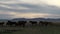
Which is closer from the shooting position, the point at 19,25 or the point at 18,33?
the point at 18,33

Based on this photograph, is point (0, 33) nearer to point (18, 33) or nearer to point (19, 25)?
point (18, 33)

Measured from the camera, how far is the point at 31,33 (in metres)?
23.3

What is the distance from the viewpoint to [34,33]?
23.5m

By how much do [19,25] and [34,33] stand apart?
35.2ft

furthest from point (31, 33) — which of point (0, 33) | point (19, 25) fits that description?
point (19, 25)

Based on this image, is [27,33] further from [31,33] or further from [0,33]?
[0,33]

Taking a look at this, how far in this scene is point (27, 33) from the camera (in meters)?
23.3

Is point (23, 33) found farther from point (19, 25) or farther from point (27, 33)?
point (19, 25)

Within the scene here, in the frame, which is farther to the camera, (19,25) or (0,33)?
(19,25)

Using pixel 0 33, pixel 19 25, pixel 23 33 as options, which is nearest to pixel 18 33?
pixel 23 33

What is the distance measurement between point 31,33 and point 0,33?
3.33m

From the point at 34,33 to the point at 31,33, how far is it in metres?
0.36

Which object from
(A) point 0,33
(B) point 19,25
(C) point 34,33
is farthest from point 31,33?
(B) point 19,25

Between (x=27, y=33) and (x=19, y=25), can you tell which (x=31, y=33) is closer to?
(x=27, y=33)
